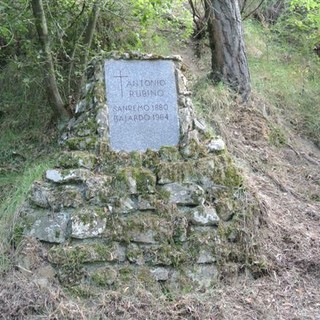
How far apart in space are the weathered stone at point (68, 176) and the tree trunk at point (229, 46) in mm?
3633

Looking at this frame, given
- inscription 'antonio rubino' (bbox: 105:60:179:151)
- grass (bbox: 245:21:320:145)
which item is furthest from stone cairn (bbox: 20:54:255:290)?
grass (bbox: 245:21:320:145)

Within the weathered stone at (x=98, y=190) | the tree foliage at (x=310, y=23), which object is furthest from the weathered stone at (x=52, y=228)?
the tree foliage at (x=310, y=23)

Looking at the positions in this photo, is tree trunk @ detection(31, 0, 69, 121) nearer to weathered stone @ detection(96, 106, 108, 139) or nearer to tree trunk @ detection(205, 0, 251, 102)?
weathered stone @ detection(96, 106, 108, 139)

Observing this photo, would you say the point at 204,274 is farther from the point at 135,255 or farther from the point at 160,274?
the point at 135,255

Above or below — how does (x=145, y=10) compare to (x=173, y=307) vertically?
above

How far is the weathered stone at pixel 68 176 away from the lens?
4508 mm

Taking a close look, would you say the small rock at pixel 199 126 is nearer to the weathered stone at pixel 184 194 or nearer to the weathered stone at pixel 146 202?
the weathered stone at pixel 184 194

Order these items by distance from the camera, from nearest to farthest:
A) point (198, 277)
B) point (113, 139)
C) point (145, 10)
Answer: point (198, 277)
point (113, 139)
point (145, 10)

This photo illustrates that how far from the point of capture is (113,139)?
4828 mm

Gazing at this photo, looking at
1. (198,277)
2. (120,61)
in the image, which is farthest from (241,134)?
(198,277)

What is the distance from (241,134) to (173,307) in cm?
346

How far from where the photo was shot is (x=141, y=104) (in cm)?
498

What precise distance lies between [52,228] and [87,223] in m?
0.28

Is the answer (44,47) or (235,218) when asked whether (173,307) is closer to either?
(235,218)
